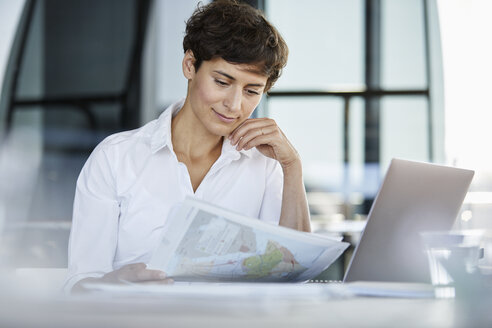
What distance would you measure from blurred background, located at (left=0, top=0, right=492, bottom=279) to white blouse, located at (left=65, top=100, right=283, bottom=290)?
8.21 feet

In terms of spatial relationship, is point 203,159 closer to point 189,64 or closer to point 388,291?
point 189,64

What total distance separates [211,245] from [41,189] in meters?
3.62

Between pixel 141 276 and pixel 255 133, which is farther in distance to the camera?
pixel 255 133

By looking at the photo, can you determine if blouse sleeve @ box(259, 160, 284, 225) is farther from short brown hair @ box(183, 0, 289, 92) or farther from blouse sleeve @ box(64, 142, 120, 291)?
blouse sleeve @ box(64, 142, 120, 291)

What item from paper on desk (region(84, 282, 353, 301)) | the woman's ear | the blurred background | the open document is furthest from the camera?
the blurred background

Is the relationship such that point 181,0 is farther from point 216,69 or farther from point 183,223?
point 183,223

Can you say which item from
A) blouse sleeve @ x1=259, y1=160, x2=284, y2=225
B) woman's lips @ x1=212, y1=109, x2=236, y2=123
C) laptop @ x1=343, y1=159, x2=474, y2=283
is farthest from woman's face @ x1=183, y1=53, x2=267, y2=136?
laptop @ x1=343, y1=159, x2=474, y2=283

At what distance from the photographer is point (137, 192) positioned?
4.40 ft

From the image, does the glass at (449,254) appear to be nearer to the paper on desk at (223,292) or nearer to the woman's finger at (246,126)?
the paper on desk at (223,292)

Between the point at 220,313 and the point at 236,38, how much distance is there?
0.99 meters

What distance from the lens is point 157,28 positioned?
14.4 feet

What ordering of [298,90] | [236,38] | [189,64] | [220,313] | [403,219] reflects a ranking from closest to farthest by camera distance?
[220,313] → [403,219] → [236,38] → [189,64] → [298,90]


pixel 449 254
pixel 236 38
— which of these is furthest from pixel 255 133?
pixel 449 254

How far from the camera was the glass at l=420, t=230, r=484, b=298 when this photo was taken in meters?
0.77
